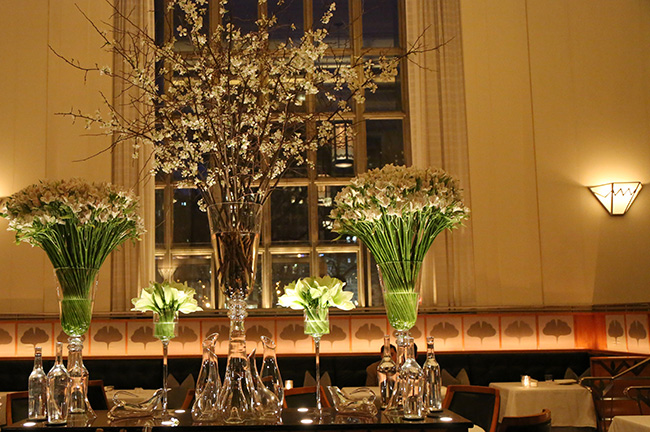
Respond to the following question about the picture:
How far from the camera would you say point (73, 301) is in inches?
86.7

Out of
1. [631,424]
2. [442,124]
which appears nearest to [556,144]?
[442,124]

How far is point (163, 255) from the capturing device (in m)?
7.75

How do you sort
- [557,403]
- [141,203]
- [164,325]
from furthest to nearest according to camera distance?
[141,203] → [557,403] → [164,325]

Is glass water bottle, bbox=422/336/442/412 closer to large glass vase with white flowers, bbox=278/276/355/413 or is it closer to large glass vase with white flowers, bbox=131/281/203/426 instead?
large glass vase with white flowers, bbox=278/276/355/413

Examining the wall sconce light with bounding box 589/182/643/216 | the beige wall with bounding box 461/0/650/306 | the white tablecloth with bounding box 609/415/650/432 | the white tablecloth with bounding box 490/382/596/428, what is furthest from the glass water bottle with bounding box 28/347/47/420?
the wall sconce light with bounding box 589/182/643/216

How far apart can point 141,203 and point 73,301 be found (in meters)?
5.32

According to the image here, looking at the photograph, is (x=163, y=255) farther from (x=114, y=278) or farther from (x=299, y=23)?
(x=299, y=23)

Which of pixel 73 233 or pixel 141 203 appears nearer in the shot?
pixel 73 233

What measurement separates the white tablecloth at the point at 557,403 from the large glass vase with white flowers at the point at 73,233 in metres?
4.09

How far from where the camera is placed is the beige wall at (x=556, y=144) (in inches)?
295

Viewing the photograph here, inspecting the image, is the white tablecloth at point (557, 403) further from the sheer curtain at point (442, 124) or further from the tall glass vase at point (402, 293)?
the tall glass vase at point (402, 293)

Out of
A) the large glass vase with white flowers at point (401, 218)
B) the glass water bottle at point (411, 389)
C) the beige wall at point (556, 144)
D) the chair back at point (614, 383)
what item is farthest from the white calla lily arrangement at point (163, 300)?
the beige wall at point (556, 144)

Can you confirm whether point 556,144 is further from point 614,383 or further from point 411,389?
point 411,389

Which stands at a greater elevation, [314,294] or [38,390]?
[314,294]
